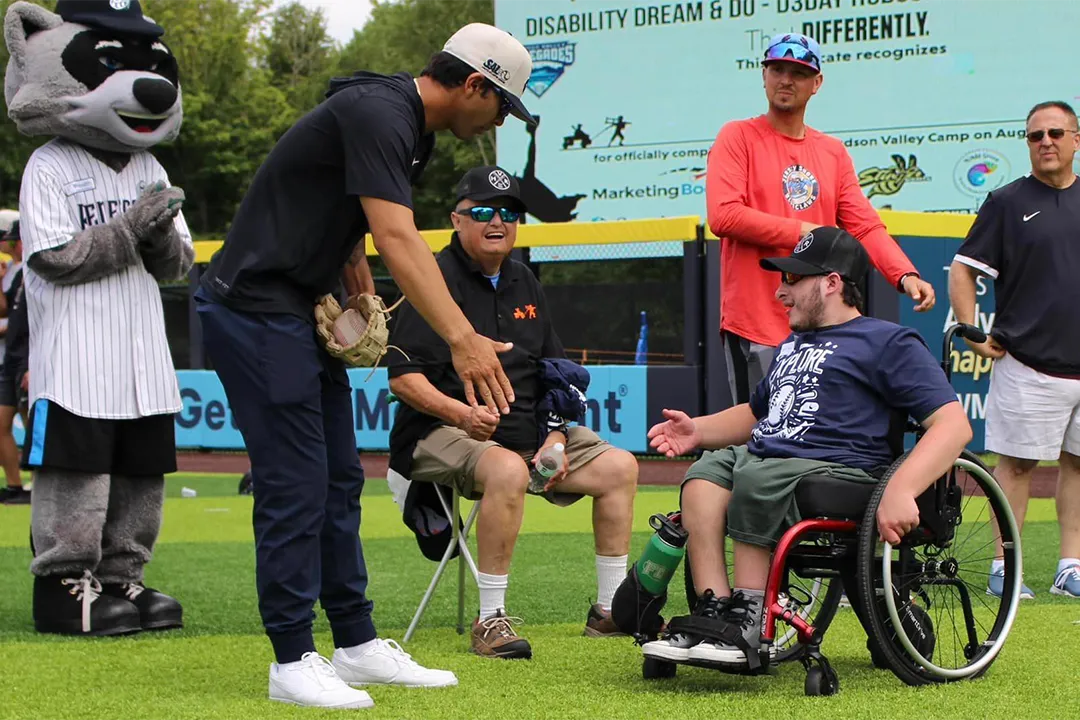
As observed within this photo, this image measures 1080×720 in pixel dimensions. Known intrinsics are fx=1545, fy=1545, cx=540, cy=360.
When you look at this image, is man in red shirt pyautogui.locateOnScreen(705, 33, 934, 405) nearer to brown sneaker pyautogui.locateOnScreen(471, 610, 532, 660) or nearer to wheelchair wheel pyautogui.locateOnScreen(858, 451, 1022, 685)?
wheelchair wheel pyautogui.locateOnScreen(858, 451, 1022, 685)

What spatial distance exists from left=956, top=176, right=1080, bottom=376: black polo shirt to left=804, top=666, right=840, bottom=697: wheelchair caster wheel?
2866mm

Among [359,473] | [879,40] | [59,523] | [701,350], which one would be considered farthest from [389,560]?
[879,40]

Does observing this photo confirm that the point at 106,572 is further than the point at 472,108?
Yes

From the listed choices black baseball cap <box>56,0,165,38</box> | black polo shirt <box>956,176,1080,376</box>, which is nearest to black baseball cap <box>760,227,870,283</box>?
black polo shirt <box>956,176,1080,376</box>

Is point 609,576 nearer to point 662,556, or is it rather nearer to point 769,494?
point 662,556

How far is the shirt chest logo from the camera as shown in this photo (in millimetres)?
5891

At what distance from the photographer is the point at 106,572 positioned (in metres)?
6.07

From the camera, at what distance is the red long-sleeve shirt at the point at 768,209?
5.70 meters

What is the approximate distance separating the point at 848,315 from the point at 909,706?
1194 mm

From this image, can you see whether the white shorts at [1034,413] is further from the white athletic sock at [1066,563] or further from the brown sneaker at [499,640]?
the brown sneaker at [499,640]

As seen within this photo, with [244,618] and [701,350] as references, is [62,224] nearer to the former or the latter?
[244,618]

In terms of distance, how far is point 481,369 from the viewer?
401 centimetres

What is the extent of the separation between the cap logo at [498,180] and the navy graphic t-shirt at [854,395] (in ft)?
5.39

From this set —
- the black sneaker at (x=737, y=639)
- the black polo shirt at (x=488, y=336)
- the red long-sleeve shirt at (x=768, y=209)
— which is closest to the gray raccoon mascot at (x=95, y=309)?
the black polo shirt at (x=488, y=336)
